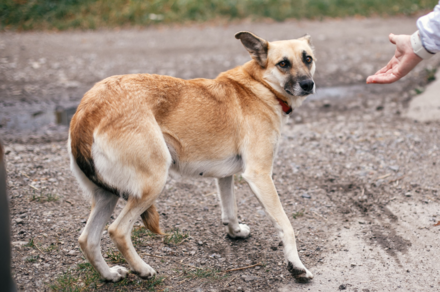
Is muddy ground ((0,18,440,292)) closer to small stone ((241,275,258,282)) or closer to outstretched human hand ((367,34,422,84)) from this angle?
small stone ((241,275,258,282))

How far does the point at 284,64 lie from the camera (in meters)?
3.43

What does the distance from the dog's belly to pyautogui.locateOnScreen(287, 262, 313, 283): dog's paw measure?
84cm

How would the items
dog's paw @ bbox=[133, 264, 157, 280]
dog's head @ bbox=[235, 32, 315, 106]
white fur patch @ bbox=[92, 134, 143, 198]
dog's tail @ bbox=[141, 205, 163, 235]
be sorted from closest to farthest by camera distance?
1. white fur patch @ bbox=[92, 134, 143, 198]
2. dog's paw @ bbox=[133, 264, 157, 280]
3. dog's tail @ bbox=[141, 205, 163, 235]
4. dog's head @ bbox=[235, 32, 315, 106]

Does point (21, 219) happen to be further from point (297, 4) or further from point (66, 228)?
point (297, 4)

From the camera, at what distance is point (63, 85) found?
22.5ft

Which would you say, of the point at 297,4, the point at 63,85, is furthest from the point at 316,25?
→ the point at 63,85

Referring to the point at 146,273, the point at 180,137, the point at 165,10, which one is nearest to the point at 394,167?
the point at 180,137

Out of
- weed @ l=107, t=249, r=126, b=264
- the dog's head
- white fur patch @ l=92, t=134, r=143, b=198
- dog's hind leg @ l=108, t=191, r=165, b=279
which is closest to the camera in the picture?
white fur patch @ l=92, t=134, r=143, b=198

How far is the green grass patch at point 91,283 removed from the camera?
9.31 feet

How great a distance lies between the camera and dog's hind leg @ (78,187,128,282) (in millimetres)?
2829

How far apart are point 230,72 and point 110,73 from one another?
14.1 ft

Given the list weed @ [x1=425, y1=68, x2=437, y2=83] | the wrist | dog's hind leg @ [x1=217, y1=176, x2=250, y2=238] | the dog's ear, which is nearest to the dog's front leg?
dog's hind leg @ [x1=217, y1=176, x2=250, y2=238]

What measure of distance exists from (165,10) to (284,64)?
8107mm

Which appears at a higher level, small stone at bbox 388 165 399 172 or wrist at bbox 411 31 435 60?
wrist at bbox 411 31 435 60
